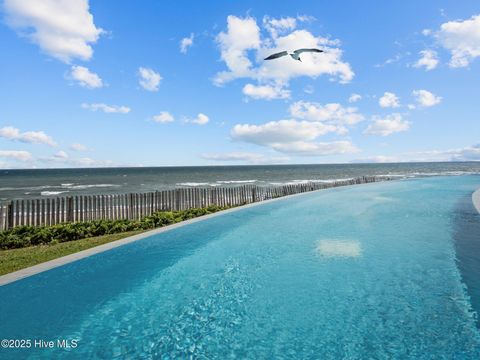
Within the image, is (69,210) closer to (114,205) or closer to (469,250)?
(114,205)

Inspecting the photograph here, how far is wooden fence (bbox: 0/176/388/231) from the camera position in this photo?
13495 millimetres

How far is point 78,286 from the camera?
7.11 metres

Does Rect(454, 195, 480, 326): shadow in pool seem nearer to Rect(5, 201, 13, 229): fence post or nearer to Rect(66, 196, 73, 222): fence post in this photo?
Rect(66, 196, 73, 222): fence post

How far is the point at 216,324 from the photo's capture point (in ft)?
18.4

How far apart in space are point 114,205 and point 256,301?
11.8 meters

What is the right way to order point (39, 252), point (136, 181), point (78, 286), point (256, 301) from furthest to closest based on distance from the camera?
1. point (136, 181)
2. point (39, 252)
3. point (78, 286)
4. point (256, 301)

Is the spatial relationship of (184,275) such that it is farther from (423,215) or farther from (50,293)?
(423,215)

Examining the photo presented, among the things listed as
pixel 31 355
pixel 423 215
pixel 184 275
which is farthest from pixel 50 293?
pixel 423 215

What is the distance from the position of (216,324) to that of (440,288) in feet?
16.1

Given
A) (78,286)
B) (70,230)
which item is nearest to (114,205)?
(70,230)

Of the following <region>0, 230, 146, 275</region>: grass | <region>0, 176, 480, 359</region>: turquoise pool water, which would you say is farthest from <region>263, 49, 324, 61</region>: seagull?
<region>0, 230, 146, 275</region>: grass

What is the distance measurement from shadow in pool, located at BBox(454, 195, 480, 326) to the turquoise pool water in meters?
0.09

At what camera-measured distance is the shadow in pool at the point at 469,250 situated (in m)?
6.69

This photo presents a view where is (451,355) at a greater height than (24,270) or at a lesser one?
lesser
